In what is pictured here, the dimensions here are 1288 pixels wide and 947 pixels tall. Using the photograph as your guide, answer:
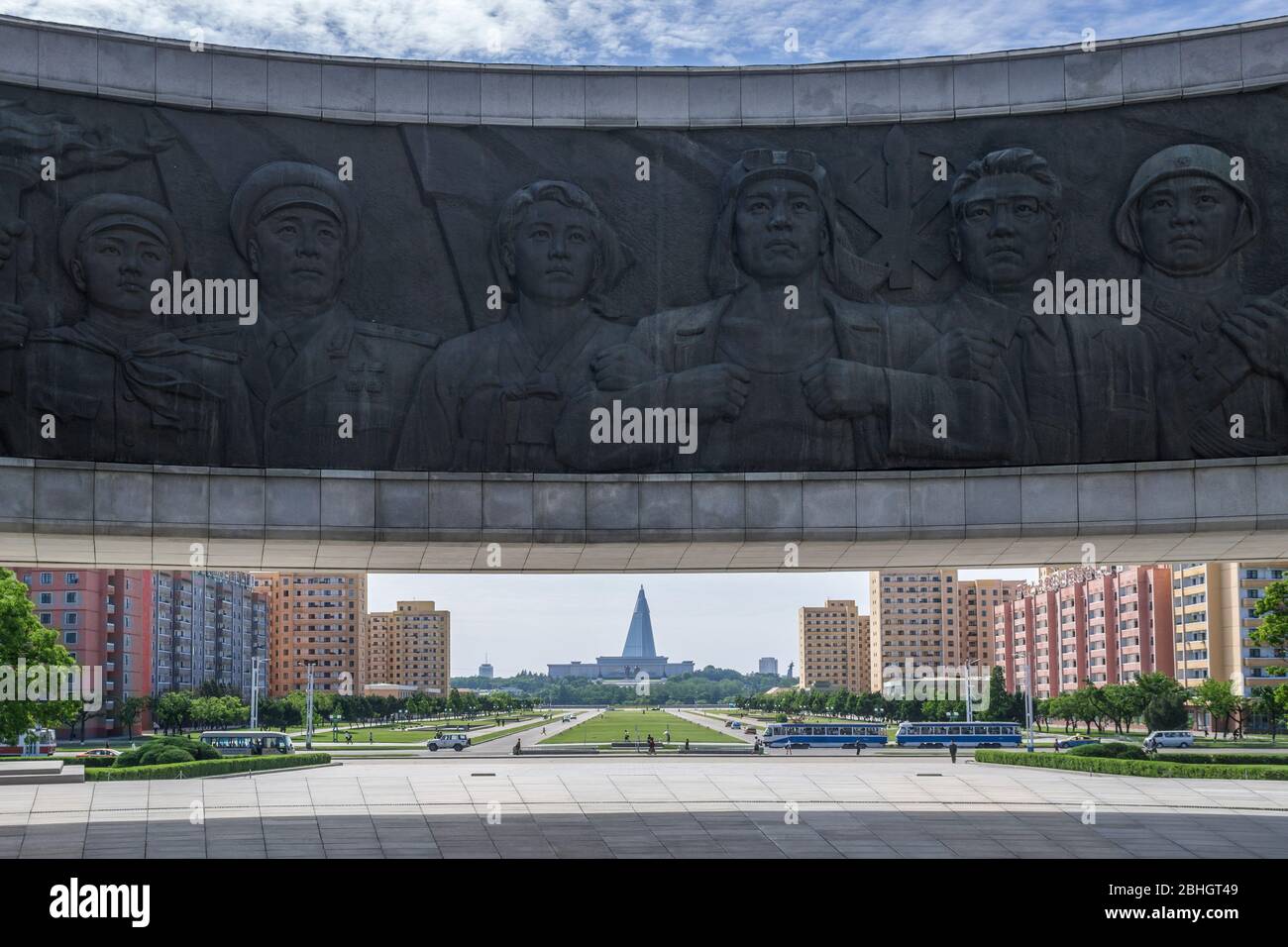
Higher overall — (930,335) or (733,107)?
(733,107)

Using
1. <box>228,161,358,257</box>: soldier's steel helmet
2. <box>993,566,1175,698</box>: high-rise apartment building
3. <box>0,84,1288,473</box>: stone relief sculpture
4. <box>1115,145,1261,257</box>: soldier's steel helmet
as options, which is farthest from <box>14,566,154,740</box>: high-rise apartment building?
<box>1115,145,1261,257</box>: soldier's steel helmet

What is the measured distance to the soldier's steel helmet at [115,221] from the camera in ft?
48.2

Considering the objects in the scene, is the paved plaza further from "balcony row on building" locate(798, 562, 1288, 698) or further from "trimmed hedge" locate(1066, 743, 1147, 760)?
"balcony row on building" locate(798, 562, 1288, 698)

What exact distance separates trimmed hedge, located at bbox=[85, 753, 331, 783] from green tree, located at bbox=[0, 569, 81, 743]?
5.20 meters

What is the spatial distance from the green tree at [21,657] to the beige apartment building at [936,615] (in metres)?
117

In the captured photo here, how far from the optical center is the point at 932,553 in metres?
15.8

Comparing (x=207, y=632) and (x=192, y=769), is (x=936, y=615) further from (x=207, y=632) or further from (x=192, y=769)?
(x=192, y=769)

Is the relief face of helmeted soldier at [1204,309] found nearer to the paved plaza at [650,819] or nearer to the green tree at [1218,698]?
the paved plaza at [650,819]

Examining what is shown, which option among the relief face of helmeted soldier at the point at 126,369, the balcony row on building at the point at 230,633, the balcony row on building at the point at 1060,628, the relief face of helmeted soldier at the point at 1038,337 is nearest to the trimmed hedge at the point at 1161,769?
the balcony row on building at the point at 1060,628

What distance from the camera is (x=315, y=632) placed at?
138 meters

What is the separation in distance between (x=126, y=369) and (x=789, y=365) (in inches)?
282
